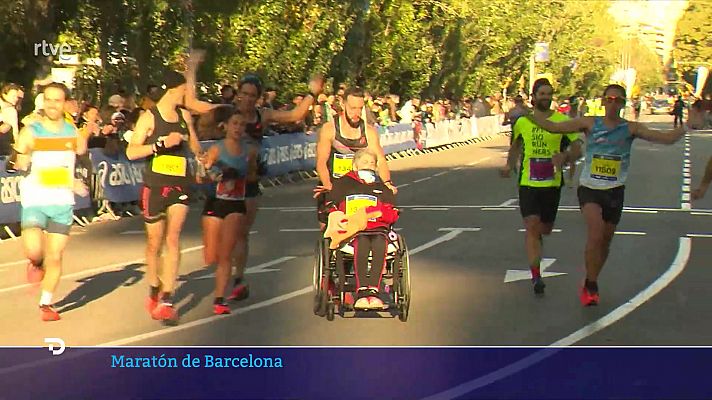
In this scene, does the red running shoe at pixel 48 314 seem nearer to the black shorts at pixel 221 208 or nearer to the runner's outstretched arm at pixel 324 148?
the black shorts at pixel 221 208

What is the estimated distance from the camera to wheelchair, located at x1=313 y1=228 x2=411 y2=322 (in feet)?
32.8

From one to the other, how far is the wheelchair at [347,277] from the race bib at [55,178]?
2.04 meters

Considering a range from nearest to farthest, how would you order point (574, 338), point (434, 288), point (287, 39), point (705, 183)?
point (574, 338)
point (705, 183)
point (434, 288)
point (287, 39)

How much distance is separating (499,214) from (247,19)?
49.3 ft

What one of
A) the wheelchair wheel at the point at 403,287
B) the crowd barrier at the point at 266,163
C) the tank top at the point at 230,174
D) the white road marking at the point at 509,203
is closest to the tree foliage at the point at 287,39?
the crowd barrier at the point at 266,163

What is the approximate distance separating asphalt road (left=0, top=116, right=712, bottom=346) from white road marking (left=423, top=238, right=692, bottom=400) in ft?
0.08

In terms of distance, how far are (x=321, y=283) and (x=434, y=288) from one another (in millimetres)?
2306

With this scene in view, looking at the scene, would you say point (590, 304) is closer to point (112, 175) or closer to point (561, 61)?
point (112, 175)

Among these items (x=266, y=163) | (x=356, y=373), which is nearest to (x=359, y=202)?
(x=266, y=163)

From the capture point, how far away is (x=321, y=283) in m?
10.2

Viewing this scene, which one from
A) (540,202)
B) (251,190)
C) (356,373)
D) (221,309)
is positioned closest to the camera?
Answer: (356,373)

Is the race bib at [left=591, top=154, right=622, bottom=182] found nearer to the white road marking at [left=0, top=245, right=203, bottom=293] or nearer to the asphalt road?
the asphalt road

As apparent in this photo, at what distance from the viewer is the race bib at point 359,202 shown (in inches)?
399

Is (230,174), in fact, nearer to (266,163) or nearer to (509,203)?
(266,163)
